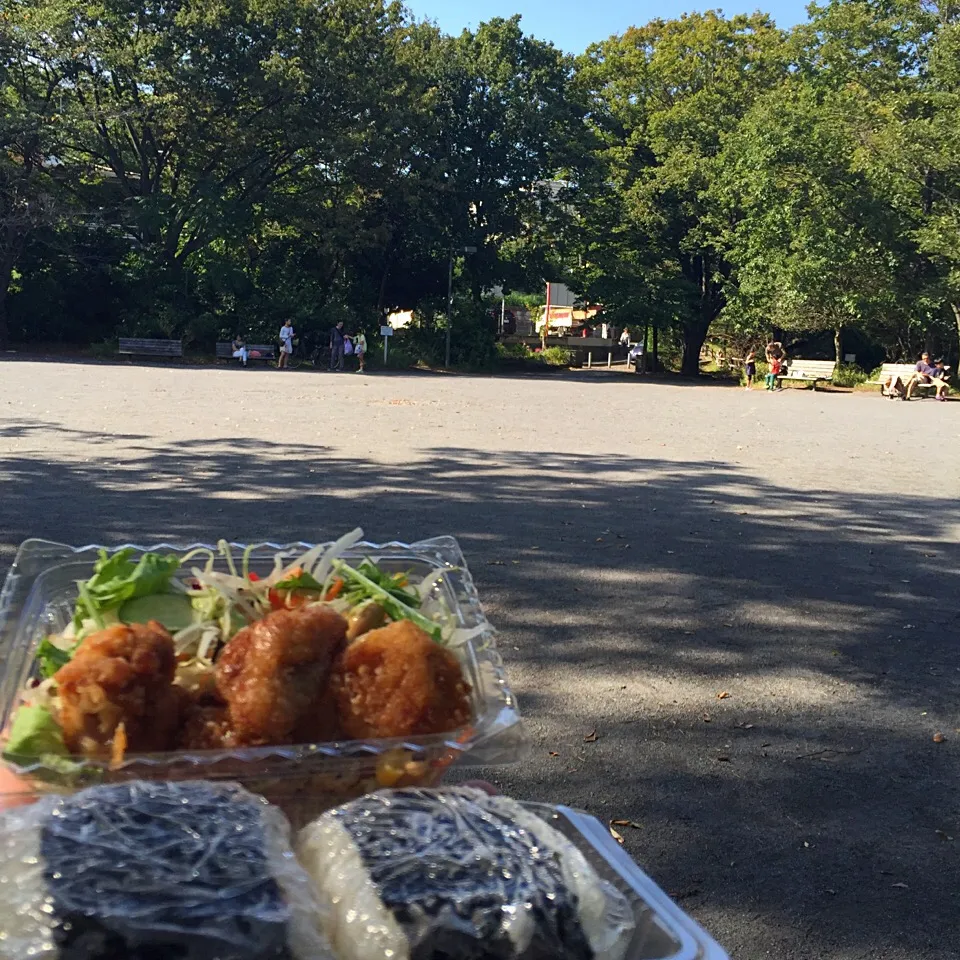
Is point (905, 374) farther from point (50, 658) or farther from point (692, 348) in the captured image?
point (50, 658)

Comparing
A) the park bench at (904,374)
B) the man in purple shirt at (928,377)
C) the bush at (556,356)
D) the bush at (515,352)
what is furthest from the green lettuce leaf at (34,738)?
the bush at (556,356)

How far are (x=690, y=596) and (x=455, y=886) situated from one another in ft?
17.5

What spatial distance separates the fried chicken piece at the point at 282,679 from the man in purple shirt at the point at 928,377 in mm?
32916

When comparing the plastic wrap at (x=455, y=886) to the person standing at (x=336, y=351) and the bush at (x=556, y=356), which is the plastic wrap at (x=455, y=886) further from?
the bush at (x=556, y=356)

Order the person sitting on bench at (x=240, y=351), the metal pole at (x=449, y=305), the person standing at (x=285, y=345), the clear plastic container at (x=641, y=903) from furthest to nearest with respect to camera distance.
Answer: the metal pole at (x=449, y=305) < the person standing at (x=285, y=345) < the person sitting on bench at (x=240, y=351) < the clear plastic container at (x=641, y=903)

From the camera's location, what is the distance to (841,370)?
41.1 metres

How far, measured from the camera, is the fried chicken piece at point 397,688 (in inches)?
62.3

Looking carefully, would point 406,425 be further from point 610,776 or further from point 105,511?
point 610,776

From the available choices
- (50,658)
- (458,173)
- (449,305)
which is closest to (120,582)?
(50,658)

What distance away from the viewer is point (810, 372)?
4000cm

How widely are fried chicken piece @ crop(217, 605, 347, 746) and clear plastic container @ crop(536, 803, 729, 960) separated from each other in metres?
0.41

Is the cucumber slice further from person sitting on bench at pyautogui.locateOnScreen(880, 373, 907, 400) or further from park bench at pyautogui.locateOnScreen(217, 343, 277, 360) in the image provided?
park bench at pyautogui.locateOnScreen(217, 343, 277, 360)

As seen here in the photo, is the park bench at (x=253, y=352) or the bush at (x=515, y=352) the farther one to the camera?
the bush at (x=515, y=352)

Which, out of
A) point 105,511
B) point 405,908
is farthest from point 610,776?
point 105,511
